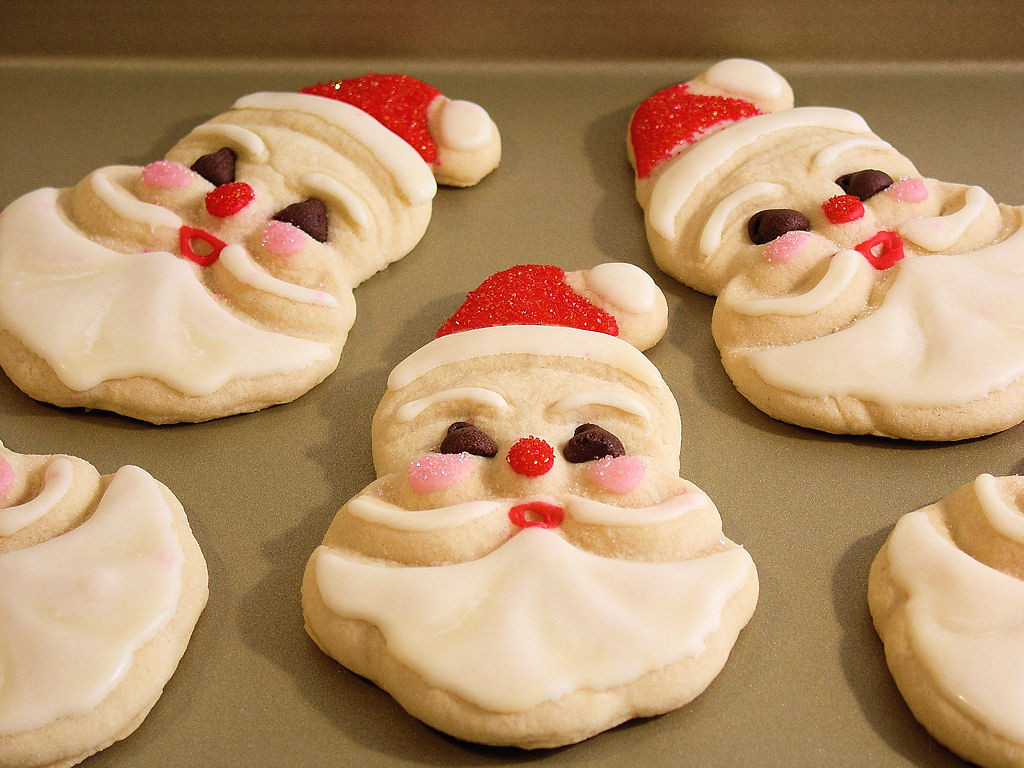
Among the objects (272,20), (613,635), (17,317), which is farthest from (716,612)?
(272,20)

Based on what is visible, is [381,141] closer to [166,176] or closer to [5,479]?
[166,176]

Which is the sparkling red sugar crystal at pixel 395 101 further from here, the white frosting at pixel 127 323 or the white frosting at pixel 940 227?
the white frosting at pixel 940 227

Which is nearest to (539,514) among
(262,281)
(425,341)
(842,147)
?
(425,341)

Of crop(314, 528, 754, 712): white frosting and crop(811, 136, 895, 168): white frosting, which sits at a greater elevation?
crop(811, 136, 895, 168): white frosting

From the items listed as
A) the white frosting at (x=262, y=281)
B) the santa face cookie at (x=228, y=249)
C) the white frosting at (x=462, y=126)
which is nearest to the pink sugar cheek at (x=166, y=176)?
the santa face cookie at (x=228, y=249)

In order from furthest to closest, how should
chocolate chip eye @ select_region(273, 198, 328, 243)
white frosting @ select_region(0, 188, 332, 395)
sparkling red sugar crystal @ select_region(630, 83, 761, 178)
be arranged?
sparkling red sugar crystal @ select_region(630, 83, 761, 178), chocolate chip eye @ select_region(273, 198, 328, 243), white frosting @ select_region(0, 188, 332, 395)

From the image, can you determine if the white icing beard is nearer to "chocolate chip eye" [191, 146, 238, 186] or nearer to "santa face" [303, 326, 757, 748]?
"santa face" [303, 326, 757, 748]

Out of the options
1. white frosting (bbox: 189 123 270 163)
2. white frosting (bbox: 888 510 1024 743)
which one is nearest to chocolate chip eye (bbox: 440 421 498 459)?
white frosting (bbox: 888 510 1024 743)
